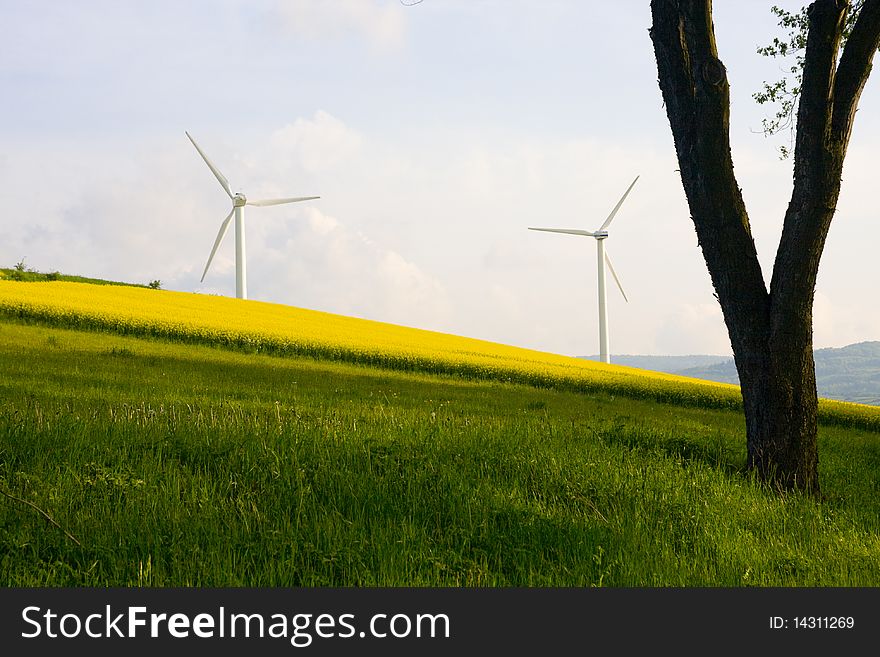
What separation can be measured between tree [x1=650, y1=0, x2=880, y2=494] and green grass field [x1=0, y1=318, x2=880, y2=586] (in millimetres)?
922

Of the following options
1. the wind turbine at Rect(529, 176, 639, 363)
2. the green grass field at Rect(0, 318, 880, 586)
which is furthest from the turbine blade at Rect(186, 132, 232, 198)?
the green grass field at Rect(0, 318, 880, 586)

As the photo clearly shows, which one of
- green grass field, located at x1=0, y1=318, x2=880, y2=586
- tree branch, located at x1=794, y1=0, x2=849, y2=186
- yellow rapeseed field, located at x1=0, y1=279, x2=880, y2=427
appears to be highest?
tree branch, located at x1=794, y1=0, x2=849, y2=186

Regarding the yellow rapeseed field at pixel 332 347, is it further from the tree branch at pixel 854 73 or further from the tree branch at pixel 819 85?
the tree branch at pixel 819 85

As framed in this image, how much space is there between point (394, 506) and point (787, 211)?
21.3 feet

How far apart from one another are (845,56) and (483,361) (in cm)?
2241

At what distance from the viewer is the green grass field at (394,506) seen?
6156 mm

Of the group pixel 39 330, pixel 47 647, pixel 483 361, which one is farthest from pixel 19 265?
pixel 47 647

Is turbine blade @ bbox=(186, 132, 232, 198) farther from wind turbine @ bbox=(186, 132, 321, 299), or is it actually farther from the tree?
the tree

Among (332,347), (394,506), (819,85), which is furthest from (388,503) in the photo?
(332,347)

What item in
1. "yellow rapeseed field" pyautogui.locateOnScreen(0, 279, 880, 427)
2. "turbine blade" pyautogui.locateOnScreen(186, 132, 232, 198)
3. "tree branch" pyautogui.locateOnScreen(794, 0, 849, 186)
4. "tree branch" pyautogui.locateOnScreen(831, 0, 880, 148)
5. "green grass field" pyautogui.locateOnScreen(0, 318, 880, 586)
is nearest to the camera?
"green grass field" pyautogui.locateOnScreen(0, 318, 880, 586)

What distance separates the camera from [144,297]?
43.0 m

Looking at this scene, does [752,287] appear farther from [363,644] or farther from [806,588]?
[363,644]

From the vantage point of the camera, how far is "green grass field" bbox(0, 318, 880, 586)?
6.16 m

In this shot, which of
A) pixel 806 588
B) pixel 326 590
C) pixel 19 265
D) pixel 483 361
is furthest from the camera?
pixel 19 265
